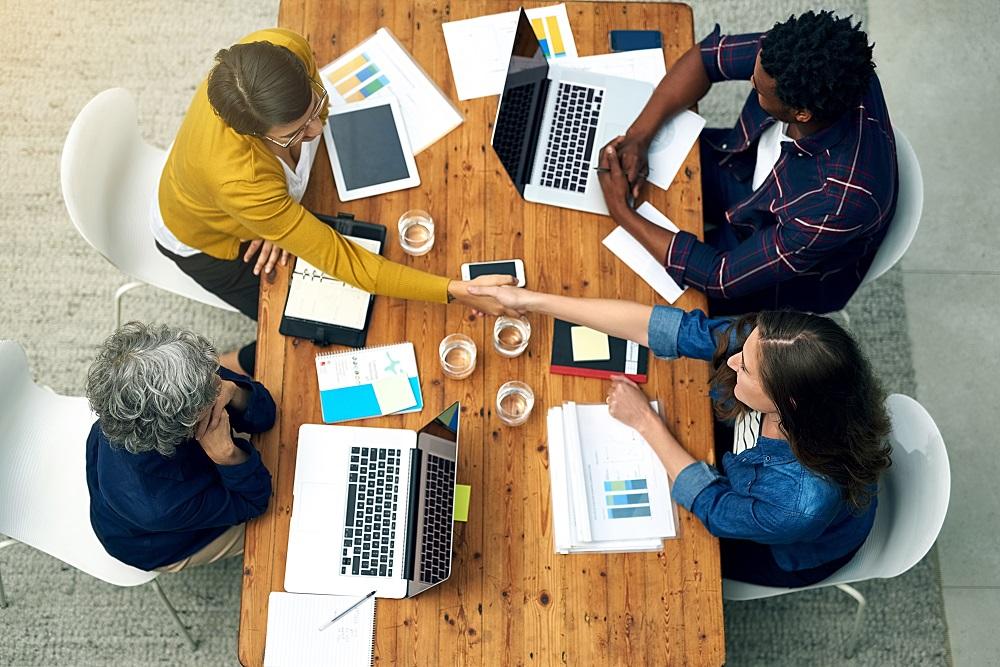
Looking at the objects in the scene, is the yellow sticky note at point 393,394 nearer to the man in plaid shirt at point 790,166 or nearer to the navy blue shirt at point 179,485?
the navy blue shirt at point 179,485

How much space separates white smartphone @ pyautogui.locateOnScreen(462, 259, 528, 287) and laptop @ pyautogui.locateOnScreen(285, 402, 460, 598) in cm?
37

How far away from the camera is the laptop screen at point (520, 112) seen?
6.58 feet

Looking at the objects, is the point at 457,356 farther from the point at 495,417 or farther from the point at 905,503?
the point at 905,503

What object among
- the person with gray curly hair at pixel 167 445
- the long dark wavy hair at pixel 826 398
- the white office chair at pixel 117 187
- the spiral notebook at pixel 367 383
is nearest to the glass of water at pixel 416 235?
the spiral notebook at pixel 367 383

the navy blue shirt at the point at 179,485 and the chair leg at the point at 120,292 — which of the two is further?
the chair leg at the point at 120,292

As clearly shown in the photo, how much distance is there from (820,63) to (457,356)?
3.25 feet

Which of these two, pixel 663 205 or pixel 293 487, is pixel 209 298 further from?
pixel 663 205

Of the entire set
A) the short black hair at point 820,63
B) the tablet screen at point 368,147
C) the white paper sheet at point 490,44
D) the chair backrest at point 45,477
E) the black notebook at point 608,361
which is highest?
the short black hair at point 820,63

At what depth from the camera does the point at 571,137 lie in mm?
2098

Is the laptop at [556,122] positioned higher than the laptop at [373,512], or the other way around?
the laptop at [556,122]

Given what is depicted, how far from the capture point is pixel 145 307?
2.82m

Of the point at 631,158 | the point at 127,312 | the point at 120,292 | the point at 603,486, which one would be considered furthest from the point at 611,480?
the point at 127,312

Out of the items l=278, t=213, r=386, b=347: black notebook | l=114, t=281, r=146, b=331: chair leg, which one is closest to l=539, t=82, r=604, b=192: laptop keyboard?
l=278, t=213, r=386, b=347: black notebook

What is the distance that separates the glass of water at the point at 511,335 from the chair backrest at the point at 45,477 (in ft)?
3.43
